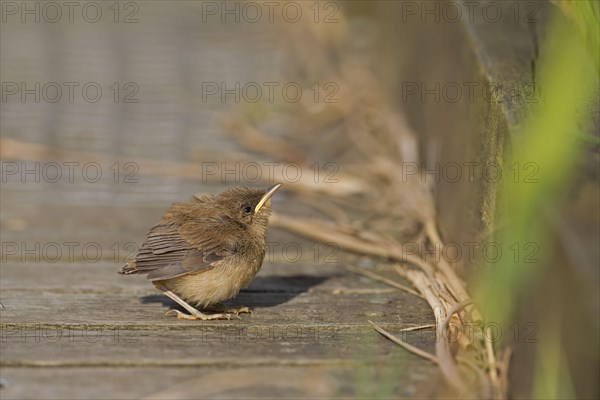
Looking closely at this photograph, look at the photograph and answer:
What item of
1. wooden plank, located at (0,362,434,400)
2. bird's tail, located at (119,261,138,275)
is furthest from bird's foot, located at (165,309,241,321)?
wooden plank, located at (0,362,434,400)

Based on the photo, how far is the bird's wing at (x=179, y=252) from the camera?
16.3ft

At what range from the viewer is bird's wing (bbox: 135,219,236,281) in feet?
16.3

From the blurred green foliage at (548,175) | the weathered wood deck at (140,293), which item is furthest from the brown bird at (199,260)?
the blurred green foliage at (548,175)

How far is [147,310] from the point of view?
499 centimetres

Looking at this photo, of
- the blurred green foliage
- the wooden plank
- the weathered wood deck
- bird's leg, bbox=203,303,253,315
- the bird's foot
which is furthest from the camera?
bird's leg, bbox=203,303,253,315

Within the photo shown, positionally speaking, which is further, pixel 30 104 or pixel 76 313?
pixel 30 104

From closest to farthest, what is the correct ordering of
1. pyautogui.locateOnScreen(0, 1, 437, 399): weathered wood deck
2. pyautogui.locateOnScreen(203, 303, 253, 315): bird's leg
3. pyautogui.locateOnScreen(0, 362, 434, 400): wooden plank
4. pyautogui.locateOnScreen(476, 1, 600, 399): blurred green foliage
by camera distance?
pyautogui.locateOnScreen(476, 1, 600, 399): blurred green foliage < pyautogui.locateOnScreen(0, 362, 434, 400): wooden plank < pyautogui.locateOnScreen(0, 1, 437, 399): weathered wood deck < pyautogui.locateOnScreen(203, 303, 253, 315): bird's leg

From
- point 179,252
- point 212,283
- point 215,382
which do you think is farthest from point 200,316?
point 215,382

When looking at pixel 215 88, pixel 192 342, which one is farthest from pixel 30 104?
pixel 192 342

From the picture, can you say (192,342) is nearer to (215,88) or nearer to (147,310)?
(147,310)

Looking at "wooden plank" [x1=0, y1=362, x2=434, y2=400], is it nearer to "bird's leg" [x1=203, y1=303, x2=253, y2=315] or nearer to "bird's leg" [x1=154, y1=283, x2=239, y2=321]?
"bird's leg" [x1=154, y1=283, x2=239, y2=321]

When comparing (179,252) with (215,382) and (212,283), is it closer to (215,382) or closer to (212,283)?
(212,283)

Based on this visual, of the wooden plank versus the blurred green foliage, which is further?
the wooden plank

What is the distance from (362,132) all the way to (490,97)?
395 centimetres
